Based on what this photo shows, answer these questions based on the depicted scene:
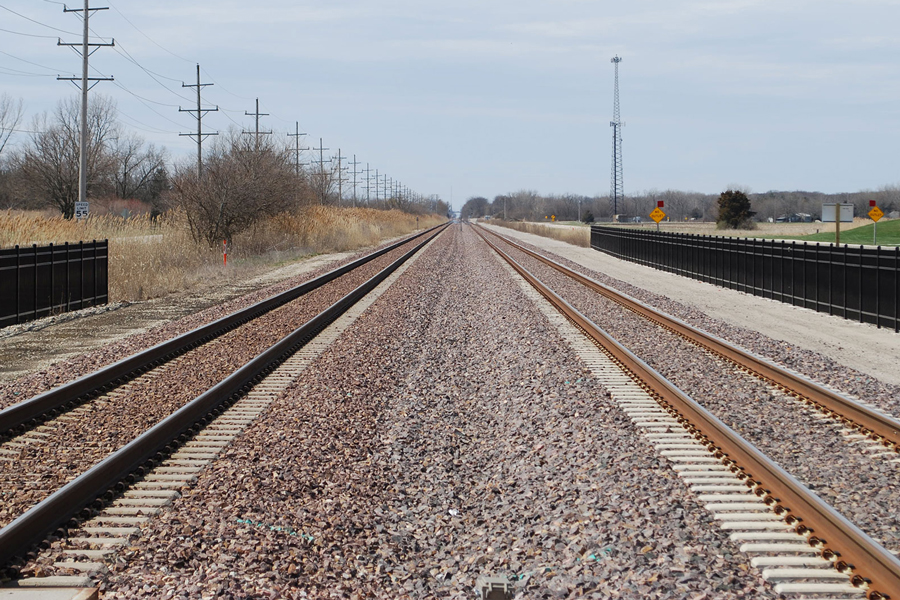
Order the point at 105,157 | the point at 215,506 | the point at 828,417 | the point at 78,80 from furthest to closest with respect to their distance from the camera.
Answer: the point at 105,157 < the point at 78,80 < the point at 828,417 < the point at 215,506

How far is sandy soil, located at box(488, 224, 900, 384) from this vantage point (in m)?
12.2

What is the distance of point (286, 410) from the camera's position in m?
8.41

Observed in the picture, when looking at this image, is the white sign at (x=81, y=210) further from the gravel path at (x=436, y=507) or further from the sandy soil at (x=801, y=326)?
the gravel path at (x=436, y=507)

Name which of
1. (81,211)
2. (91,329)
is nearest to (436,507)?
(91,329)

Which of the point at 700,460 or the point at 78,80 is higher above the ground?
the point at 78,80

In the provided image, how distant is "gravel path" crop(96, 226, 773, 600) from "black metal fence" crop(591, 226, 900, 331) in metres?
8.65

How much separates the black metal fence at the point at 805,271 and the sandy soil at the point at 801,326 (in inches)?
12.0

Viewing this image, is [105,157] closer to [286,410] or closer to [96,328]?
[96,328]

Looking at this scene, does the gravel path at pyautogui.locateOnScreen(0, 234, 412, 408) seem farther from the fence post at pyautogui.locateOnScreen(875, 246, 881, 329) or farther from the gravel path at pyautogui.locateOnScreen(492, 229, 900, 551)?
the fence post at pyautogui.locateOnScreen(875, 246, 881, 329)

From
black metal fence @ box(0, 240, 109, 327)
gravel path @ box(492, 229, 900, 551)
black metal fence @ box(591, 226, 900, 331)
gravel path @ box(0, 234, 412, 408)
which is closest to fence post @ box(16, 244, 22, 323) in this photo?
black metal fence @ box(0, 240, 109, 327)

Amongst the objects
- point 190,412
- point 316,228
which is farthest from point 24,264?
point 316,228

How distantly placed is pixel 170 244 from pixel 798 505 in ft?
95.5

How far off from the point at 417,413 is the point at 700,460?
296 cm

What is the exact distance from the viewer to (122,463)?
6227 mm
